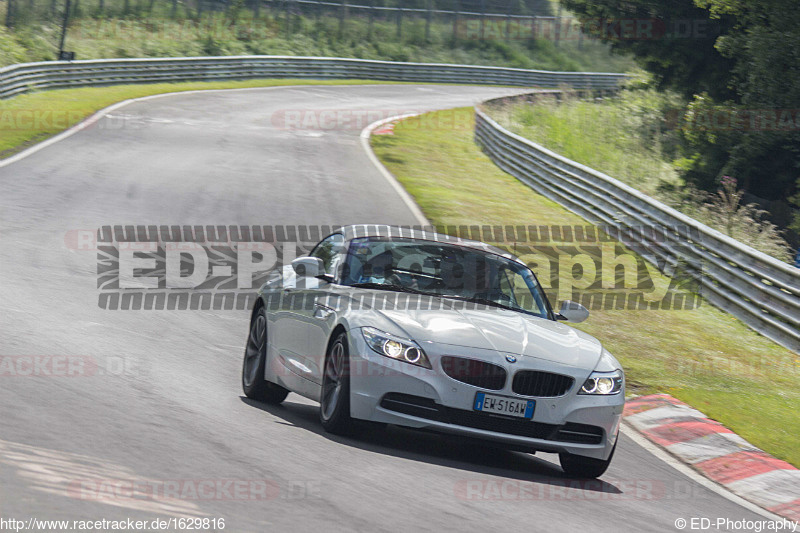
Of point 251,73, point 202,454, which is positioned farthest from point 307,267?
point 251,73

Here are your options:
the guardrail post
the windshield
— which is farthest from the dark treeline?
the guardrail post

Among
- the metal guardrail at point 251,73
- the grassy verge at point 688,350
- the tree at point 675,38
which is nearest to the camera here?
the grassy verge at point 688,350

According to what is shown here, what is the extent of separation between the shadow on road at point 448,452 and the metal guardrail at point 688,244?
8.28 meters

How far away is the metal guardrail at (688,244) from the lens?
51.8 ft

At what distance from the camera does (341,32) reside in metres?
64.4

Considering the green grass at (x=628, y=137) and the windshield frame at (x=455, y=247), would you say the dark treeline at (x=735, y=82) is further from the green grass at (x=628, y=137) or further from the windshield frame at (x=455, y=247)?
the windshield frame at (x=455, y=247)

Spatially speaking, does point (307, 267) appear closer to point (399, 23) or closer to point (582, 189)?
point (582, 189)

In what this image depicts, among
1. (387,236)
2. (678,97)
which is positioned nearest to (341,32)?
(678,97)

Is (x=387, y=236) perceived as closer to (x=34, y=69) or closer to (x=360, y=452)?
(x=360, y=452)

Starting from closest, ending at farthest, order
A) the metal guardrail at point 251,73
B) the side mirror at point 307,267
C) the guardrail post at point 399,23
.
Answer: the side mirror at point 307,267, the metal guardrail at point 251,73, the guardrail post at point 399,23

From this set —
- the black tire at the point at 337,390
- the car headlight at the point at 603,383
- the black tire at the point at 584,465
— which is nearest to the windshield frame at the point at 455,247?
the black tire at the point at 337,390

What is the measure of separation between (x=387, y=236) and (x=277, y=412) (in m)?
1.67

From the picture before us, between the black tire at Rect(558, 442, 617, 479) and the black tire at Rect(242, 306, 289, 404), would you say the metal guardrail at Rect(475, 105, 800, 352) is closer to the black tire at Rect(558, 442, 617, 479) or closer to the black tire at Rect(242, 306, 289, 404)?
the black tire at Rect(558, 442, 617, 479)

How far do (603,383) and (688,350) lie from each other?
7.24 meters
